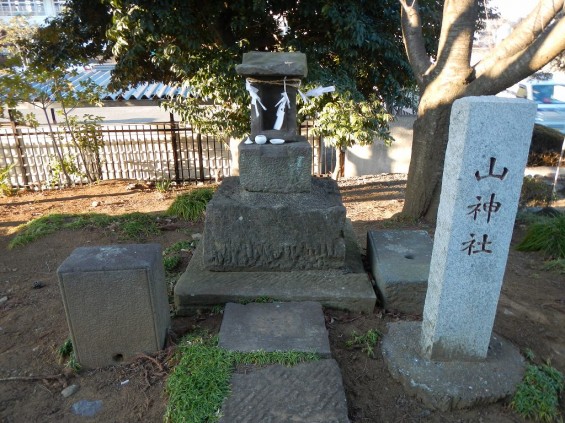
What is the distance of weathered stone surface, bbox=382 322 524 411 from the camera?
237 cm

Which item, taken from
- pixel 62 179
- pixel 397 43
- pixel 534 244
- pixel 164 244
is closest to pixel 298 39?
pixel 397 43

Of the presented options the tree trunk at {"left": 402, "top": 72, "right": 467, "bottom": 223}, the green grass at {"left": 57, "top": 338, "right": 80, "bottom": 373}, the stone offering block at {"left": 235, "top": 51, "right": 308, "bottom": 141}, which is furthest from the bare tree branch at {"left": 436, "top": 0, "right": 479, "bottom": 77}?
the green grass at {"left": 57, "top": 338, "right": 80, "bottom": 373}

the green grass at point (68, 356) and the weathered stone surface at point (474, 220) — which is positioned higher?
the weathered stone surface at point (474, 220)

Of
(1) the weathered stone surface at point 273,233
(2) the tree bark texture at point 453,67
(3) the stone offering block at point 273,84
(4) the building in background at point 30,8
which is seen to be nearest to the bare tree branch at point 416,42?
(2) the tree bark texture at point 453,67

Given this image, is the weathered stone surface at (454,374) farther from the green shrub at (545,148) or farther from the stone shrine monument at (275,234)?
the green shrub at (545,148)

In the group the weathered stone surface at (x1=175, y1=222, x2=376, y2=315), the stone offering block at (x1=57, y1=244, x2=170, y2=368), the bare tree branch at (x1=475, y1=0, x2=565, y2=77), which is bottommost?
the weathered stone surface at (x1=175, y1=222, x2=376, y2=315)

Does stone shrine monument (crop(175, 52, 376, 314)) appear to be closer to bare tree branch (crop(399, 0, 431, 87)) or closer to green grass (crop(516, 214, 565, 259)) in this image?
bare tree branch (crop(399, 0, 431, 87))

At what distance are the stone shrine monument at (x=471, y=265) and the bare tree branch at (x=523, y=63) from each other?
243 cm

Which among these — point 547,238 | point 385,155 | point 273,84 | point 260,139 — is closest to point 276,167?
point 260,139

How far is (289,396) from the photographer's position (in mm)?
2309

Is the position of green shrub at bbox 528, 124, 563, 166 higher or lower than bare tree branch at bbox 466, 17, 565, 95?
lower

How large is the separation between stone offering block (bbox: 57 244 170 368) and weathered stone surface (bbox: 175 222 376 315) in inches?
20.2

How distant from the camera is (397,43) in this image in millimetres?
6414

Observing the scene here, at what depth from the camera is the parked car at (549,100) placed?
11000 mm
